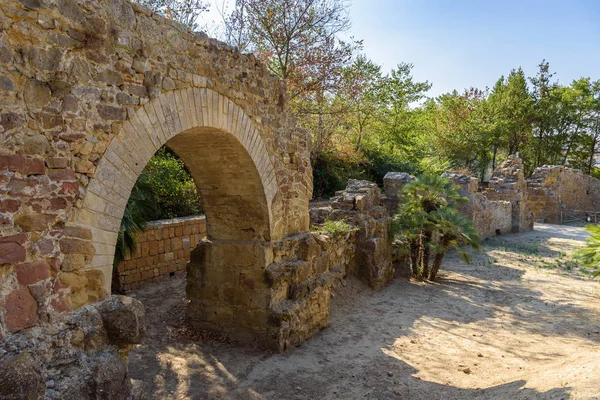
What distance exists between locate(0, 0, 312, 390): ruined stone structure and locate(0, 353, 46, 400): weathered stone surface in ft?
0.81

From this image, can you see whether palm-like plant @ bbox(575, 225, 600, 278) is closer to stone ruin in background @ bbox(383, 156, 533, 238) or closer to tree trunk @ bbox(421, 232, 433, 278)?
tree trunk @ bbox(421, 232, 433, 278)

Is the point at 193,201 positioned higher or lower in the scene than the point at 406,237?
higher

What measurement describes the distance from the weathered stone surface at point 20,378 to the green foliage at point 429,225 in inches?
327

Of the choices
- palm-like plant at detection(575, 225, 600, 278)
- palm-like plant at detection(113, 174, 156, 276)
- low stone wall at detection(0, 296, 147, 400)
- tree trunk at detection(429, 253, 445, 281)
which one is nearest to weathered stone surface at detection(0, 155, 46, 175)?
low stone wall at detection(0, 296, 147, 400)

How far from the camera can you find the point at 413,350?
6539 mm

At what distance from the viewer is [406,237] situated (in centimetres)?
1044

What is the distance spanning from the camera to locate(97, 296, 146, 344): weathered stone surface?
354 cm

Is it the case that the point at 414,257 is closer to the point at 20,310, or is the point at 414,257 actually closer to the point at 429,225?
the point at 429,225

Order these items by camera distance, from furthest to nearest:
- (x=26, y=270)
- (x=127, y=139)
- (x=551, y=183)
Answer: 1. (x=551, y=183)
2. (x=127, y=139)
3. (x=26, y=270)

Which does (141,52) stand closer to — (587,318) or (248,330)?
(248,330)

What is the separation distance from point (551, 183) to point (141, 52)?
22.6 m

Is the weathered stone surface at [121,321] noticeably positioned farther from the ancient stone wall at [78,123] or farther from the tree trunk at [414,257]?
the tree trunk at [414,257]

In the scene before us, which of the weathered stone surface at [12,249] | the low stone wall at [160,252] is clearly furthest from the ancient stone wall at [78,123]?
the low stone wall at [160,252]

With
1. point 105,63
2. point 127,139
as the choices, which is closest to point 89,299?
point 127,139
